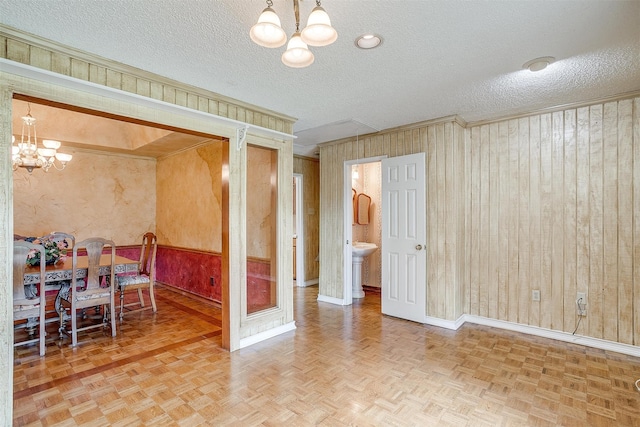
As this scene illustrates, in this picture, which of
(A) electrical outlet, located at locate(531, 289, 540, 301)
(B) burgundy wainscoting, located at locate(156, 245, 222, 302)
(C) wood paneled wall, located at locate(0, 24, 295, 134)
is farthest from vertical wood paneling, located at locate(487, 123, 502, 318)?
(B) burgundy wainscoting, located at locate(156, 245, 222, 302)

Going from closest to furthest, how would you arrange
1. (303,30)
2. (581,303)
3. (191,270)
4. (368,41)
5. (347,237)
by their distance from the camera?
(303,30) < (368,41) < (581,303) < (347,237) < (191,270)

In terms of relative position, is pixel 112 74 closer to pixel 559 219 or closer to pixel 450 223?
pixel 450 223

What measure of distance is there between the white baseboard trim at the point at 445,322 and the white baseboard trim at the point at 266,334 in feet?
5.58

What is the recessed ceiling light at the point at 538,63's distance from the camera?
2357 millimetres

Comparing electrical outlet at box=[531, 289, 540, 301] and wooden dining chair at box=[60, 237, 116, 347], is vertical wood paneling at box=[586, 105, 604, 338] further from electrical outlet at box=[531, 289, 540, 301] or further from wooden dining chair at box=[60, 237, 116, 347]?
wooden dining chair at box=[60, 237, 116, 347]

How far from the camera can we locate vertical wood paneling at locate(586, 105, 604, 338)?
322 cm

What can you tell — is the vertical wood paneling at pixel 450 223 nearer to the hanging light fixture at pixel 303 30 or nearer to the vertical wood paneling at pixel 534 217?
the vertical wood paneling at pixel 534 217

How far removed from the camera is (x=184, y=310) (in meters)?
4.54

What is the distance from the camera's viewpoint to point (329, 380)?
259cm

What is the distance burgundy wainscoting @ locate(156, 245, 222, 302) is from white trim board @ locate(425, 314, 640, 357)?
3.11 meters

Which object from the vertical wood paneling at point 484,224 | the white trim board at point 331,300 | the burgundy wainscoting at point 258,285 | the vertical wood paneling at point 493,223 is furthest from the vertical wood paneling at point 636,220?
the burgundy wainscoting at point 258,285

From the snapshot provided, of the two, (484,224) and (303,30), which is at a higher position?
(303,30)

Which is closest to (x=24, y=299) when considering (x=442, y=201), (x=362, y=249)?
(x=362, y=249)

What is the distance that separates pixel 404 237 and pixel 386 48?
2565mm
